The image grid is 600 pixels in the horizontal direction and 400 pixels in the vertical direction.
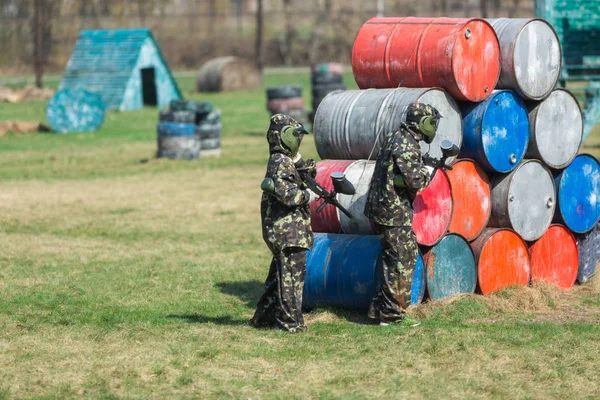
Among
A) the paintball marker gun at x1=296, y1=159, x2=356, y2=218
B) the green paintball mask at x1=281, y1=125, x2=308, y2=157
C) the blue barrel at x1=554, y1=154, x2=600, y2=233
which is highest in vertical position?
the green paintball mask at x1=281, y1=125, x2=308, y2=157

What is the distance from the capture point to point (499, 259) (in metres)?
10.7

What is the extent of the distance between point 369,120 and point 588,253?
352cm

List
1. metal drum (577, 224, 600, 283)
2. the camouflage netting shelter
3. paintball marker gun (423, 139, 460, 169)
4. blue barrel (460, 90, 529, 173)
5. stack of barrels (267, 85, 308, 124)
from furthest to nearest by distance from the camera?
the camouflage netting shelter < stack of barrels (267, 85, 308, 124) < metal drum (577, 224, 600, 283) < blue barrel (460, 90, 529, 173) < paintball marker gun (423, 139, 460, 169)

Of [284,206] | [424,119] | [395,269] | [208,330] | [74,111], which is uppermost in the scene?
[424,119]

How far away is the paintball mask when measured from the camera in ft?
31.0

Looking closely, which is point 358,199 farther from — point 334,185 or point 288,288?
point 288,288

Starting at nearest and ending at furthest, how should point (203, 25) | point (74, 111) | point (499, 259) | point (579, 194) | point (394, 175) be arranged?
point (394, 175), point (499, 259), point (579, 194), point (74, 111), point (203, 25)

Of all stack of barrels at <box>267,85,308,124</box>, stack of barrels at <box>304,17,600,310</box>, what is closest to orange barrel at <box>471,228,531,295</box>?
stack of barrels at <box>304,17,600,310</box>

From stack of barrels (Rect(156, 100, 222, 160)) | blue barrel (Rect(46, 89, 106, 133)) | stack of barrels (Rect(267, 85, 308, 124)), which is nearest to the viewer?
stack of barrels (Rect(156, 100, 222, 160))

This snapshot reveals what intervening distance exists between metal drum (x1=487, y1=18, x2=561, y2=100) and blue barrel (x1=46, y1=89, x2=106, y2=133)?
67.7ft

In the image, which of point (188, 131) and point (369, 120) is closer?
point (369, 120)

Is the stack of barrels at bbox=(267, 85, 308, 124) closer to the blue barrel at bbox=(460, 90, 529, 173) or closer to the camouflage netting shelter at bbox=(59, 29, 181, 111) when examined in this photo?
the camouflage netting shelter at bbox=(59, 29, 181, 111)

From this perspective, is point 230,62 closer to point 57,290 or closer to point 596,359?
point 57,290

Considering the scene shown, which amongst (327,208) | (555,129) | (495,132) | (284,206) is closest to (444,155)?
(495,132)
